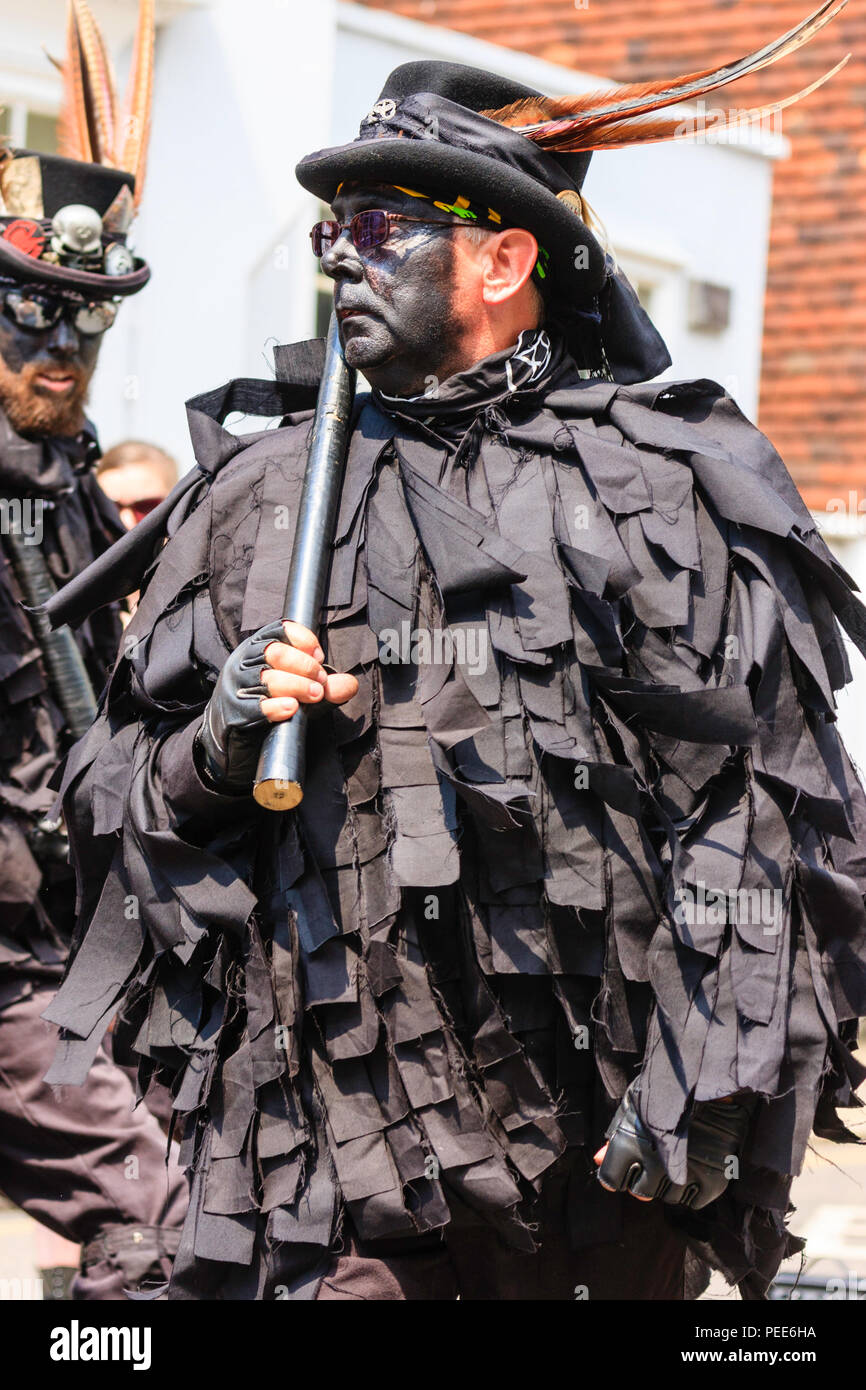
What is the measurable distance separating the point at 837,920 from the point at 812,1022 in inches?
6.4

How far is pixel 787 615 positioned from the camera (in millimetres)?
2908

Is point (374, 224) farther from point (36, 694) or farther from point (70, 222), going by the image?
point (70, 222)

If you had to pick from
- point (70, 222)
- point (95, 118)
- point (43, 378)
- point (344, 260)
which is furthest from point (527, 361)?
point (95, 118)

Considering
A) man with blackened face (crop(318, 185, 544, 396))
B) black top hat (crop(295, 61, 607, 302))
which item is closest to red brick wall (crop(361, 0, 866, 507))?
black top hat (crop(295, 61, 607, 302))

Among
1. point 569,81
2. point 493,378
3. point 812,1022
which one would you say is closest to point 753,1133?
point 812,1022

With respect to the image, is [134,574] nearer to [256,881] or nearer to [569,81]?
[256,881]

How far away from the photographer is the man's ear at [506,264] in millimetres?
3035

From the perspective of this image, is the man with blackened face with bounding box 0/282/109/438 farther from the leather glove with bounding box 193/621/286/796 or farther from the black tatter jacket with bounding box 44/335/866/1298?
the leather glove with bounding box 193/621/286/796

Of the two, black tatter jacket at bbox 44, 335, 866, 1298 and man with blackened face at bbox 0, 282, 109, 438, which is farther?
man with blackened face at bbox 0, 282, 109, 438

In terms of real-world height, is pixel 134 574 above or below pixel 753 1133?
above

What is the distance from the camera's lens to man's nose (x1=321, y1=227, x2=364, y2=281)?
2.98 metres

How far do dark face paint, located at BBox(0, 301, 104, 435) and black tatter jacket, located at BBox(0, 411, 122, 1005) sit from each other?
50 mm

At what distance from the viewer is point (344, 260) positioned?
299cm

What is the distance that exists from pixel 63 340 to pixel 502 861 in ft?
9.44
